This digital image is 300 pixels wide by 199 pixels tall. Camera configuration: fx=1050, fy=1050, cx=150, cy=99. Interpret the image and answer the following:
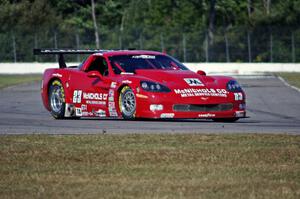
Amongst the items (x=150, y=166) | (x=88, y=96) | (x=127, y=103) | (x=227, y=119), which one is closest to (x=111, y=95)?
(x=127, y=103)

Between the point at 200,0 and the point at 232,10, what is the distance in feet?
8.83

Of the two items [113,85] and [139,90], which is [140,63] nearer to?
[113,85]

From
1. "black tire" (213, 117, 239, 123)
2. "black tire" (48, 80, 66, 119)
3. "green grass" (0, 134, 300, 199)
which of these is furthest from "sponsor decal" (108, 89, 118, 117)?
"green grass" (0, 134, 300, 199)

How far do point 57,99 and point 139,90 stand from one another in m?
2.54

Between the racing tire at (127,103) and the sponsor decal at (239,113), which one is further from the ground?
the racing tire at (127,103)

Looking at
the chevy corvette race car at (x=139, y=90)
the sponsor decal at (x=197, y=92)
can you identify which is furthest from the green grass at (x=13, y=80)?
the sponsor decal at (x=197, y=92)

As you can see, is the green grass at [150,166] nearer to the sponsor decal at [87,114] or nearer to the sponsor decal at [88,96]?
the sponsor decal at [88,96]

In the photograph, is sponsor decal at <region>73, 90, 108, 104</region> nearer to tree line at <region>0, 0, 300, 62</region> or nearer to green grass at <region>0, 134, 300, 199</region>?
green grass at <region>0, 134, 300, 199</region>

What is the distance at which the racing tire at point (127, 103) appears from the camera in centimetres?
1669

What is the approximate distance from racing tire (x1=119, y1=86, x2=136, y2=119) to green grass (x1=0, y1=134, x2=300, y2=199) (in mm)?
3322

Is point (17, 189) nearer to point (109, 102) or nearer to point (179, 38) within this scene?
point (109, 102)

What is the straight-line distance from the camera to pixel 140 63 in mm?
17594

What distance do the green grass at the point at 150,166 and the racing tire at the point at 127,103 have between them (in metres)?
3.32

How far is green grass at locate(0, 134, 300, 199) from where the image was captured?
888 cm
